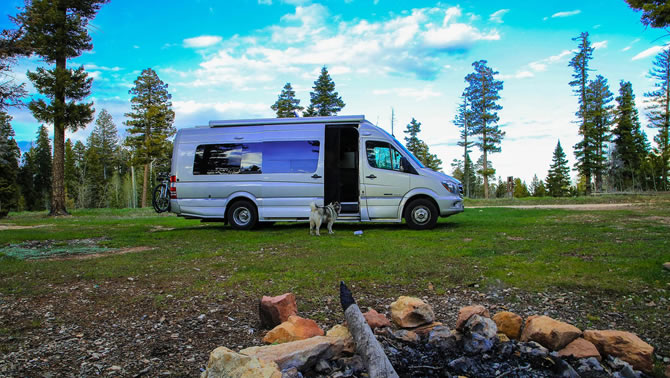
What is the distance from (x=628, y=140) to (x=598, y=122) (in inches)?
307

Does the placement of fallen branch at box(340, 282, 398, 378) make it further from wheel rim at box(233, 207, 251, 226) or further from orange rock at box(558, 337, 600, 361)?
wheel rim at box(233, 207, 251, 226)

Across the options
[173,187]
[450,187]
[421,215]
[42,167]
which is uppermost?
[42,167]

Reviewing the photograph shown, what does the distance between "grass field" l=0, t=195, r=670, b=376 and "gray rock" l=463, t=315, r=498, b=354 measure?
1.16 m

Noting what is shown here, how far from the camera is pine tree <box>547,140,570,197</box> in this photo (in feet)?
197

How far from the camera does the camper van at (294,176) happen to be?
9.60 metres

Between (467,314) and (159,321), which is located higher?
(467,314)

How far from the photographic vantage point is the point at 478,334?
2684 mm

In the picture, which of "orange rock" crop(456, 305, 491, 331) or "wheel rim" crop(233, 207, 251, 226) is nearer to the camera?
"orange rock" crop(456, 305, 491, 331)

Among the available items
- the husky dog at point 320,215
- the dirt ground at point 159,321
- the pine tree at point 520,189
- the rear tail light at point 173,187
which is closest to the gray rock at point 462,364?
the dirt ground at point 159,321

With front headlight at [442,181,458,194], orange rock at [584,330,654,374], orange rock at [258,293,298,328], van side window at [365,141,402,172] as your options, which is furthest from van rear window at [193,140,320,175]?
orange rock at [584,330,654,374]

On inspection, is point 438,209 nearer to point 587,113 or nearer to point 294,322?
point 294,322

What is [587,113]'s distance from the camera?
36.7 m

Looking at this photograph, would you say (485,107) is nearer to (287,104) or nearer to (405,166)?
(287,104)

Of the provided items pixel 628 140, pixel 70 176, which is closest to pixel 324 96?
pixel 628 140
